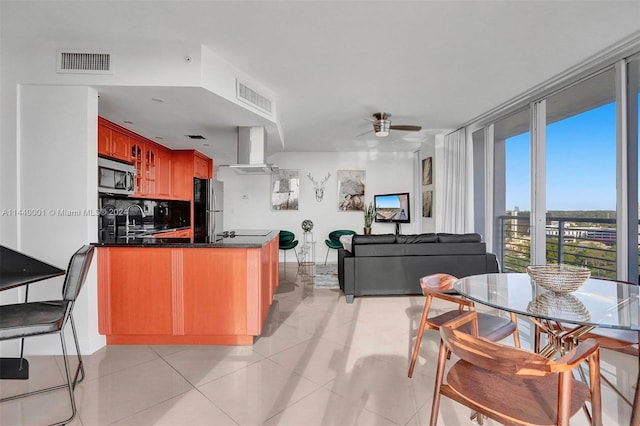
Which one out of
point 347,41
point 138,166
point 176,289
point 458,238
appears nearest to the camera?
point 347,41

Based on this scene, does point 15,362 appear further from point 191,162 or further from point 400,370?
point 191,162

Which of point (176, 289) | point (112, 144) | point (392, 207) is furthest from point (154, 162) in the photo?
point (392, 207)

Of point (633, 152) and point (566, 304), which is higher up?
point (633, 152)

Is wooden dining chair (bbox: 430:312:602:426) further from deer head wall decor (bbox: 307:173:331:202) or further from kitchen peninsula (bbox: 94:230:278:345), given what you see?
deer head wall decor (bbox: 307:173:331:202)

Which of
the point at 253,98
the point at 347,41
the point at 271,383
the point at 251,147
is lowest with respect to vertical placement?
the point at 271,383

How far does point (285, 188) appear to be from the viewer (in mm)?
7055

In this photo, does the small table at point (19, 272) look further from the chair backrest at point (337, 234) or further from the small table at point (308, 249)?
the small table at point (308, 249)

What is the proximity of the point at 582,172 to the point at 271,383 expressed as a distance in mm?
4068

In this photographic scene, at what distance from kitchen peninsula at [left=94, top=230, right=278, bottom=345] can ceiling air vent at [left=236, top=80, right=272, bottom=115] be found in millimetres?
1461

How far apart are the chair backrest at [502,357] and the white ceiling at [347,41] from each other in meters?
2.02

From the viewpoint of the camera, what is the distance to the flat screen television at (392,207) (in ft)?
22.7

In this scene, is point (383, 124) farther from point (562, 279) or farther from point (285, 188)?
point (285, 188)

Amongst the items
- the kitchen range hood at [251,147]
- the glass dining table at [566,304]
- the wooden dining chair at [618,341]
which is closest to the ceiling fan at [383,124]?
the kitchen range hood at [251,147]

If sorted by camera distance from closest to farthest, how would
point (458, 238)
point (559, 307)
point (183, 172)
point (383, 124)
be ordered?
point (559, 307) < point (458, 238) < point (383, 124) < point (183, 172)
